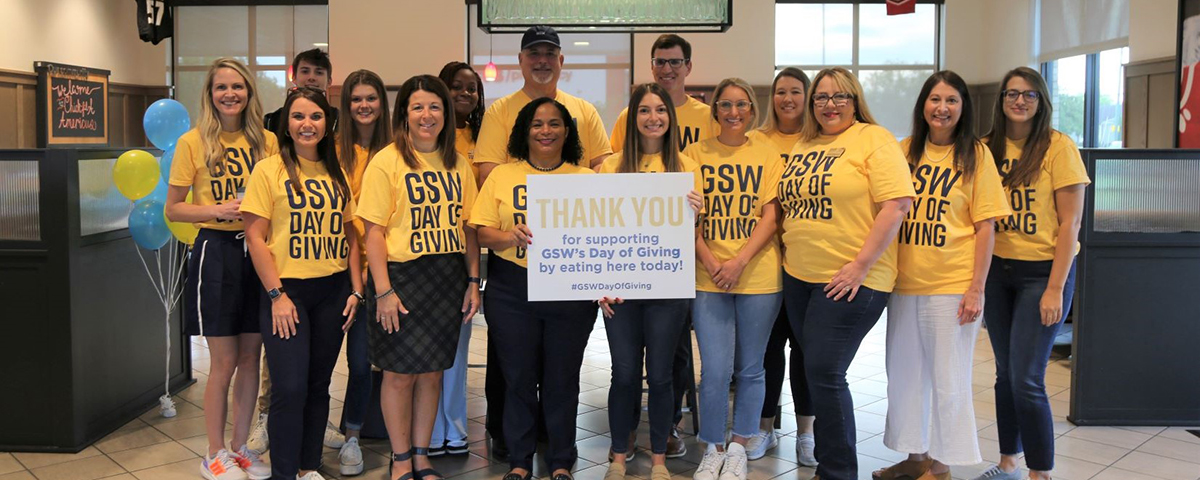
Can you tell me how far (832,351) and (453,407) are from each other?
157cm

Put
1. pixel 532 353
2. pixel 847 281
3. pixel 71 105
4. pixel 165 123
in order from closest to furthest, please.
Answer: pixel 847 281 < pixel 532 353 < pixel 165 123 < pixel 71 105

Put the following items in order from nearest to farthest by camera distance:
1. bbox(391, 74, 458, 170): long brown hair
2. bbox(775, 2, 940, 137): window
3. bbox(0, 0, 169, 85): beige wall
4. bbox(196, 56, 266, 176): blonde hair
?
1. bbox(391, 74, 458, 170): long brown hair
2. bbox(196, 56, 266, 176): blonde hair
3. bbox(0, 0, 169, 85): beige wall
4. bbox(775, 2, 940, 137): window

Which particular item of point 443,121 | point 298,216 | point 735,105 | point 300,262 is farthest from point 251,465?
point 735,105

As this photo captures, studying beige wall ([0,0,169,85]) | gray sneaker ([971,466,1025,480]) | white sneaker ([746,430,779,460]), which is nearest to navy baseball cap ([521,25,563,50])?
white sneaker ([746,430,779,460])

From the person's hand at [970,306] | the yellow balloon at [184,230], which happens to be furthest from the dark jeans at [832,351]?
the yellow balloon at [184,230]

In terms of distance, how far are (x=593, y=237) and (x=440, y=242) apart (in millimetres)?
520

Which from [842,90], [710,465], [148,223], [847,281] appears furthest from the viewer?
[148,223]

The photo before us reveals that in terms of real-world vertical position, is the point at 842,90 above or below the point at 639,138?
above

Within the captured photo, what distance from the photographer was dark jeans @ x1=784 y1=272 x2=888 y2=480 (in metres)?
3.09

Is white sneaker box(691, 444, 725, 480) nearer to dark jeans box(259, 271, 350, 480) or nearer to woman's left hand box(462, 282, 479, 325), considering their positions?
woman's left hand box(462, 282, 479, 325)

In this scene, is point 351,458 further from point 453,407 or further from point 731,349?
point 731,349

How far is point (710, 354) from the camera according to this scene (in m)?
3.39

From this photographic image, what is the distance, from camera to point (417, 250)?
125 inches

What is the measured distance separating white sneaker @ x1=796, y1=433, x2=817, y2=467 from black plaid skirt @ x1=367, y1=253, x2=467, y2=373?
4.88ft
